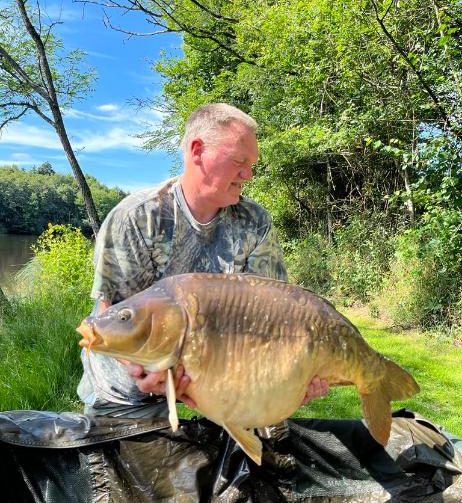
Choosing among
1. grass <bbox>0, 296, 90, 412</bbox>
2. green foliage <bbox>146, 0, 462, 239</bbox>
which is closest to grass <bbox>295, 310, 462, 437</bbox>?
grass <bbox>0, 296, 90, 412</bbox>

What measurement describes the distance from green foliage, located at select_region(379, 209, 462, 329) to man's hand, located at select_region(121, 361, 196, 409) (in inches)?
159

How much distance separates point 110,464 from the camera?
1.67 meters

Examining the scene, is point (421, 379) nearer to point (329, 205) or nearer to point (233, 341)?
point (233, 341)

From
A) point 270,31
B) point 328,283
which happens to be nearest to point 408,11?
point 270,31

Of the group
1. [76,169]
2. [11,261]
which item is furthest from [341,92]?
[11,261]

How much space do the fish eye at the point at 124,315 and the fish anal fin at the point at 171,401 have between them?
0.51 ft

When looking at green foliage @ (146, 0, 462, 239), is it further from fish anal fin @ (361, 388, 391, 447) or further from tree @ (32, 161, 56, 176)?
tree @ (32, 161, 56, 176)

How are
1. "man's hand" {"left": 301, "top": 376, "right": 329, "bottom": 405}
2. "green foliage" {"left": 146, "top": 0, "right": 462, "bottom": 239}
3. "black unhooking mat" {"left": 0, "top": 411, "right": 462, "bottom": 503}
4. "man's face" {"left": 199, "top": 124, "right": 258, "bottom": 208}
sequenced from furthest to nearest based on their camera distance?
"green foliage" {"left": 146, "top": 0, "right": 462, "bottom": 239}
"black unhooking mat" {"left": 0, "top": 411, "right": 462, "bottom": 503}
"man's face" {"left": 199, "top": 124, "right": 258, "bottom": 208}
"man's hand" {"left": 301, "top": 376, "right": 329, "bottom": 405}

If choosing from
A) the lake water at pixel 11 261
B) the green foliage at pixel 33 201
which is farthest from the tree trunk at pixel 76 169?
the green foliage at pixel 33 201

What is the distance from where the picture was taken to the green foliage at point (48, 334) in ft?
9.29

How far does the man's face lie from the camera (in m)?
1.54

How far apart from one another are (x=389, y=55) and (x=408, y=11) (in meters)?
0.49

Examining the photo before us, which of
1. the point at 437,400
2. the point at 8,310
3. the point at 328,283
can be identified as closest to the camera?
the point at 437,400

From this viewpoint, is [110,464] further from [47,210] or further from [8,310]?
[47,210]
